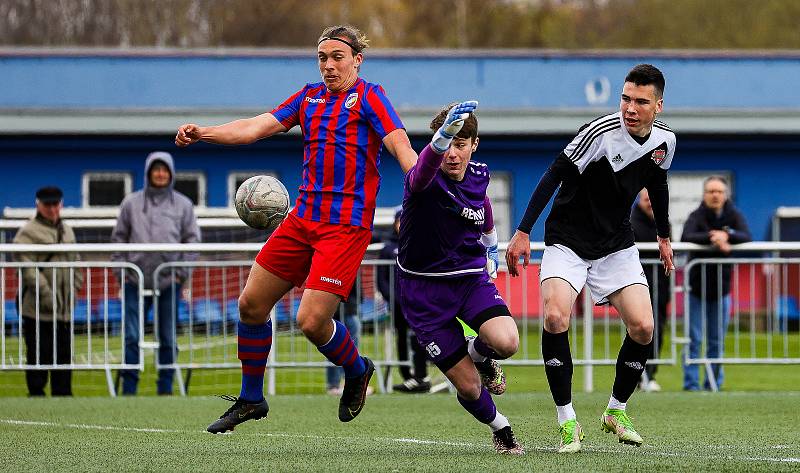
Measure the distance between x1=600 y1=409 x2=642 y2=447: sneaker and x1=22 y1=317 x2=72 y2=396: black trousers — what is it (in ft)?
21.4

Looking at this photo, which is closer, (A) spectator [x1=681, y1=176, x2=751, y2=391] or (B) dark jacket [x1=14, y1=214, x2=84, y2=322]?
(B) dark jacket [x1=14, y1=214, x2=84, y2=322]

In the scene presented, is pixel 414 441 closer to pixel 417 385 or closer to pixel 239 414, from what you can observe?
Answer: pixel 239 414

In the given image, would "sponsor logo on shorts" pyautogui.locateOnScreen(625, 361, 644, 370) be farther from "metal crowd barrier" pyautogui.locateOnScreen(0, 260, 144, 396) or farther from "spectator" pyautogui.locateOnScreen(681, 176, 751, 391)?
"metal crowd barrier" pyautogui.locateOnScreen(0, 260, 144, 396)

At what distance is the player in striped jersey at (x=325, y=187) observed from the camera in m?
7.75

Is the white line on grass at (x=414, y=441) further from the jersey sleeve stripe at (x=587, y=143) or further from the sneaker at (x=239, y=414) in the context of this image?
the jersey sleeve stripe at (x=587, y=143)

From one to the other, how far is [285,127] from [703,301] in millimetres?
6310

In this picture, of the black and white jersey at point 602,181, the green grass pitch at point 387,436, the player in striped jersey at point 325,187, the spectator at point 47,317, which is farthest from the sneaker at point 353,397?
the spectator at point 47,317

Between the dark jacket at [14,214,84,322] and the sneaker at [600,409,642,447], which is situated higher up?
the dark jacket at [14,214,84,322]

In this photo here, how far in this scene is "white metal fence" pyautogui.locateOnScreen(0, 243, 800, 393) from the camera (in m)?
13.1

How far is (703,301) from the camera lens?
523 inches

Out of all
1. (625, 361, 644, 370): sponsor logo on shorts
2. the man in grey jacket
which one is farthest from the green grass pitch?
the man in grey jacket

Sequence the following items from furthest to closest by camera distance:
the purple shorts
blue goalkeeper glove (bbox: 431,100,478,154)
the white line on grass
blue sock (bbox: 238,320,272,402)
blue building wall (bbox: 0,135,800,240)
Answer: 1. blue building wall (bbox: 0,135,800,240)
2. blue sock (bbox: 238,320,272,402)
3. the purple shorts
4. the white line on grass
5. blue goalkeeper glove (bbox: 431,100,478,154)

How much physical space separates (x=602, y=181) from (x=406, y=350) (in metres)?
6.27

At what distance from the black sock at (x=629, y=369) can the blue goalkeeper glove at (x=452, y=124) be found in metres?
1.79
